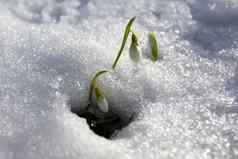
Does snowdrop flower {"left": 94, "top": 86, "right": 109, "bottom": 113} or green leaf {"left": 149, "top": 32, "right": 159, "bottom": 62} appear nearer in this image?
snowdrop flower {"left": 94, "top": 86, "right": 109, "bottom": 113}

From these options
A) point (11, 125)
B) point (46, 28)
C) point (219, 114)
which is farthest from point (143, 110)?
point (46, 28)

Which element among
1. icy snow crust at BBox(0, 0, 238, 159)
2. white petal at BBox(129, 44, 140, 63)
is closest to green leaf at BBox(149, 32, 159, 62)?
icy snow crust at BBox(0, 0, 238, 159)

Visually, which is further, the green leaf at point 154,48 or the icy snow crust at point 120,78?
the green leaf at point 154,48

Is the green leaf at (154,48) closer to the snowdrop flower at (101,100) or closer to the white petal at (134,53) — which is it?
the white petal at (134,53)

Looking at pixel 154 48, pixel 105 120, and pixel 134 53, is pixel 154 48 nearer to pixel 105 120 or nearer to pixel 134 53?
pixel 134 53

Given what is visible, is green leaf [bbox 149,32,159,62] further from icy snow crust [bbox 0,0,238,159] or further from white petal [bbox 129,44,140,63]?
white petal [bbox 129,44,140,63]

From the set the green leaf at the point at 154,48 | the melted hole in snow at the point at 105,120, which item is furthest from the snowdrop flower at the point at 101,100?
the green leaf at the point at 154,48

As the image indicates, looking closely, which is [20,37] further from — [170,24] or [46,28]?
[170,24]
